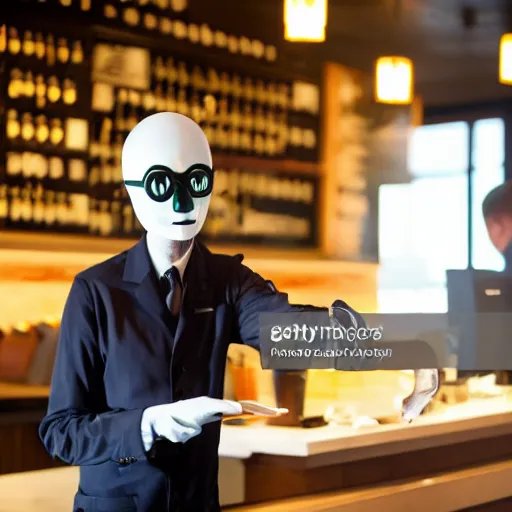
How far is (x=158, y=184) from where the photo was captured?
1791 mm

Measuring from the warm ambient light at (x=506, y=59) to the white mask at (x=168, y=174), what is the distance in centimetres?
156

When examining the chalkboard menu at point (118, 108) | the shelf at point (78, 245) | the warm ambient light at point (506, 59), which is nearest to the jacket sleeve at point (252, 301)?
the shelf at point (78, 245)

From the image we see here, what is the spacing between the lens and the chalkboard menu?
2621 mm

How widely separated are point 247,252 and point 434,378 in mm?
594

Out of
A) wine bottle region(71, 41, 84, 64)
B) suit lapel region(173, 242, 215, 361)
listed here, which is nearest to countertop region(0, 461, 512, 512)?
suit lapel region(173, 242, 215, 361)

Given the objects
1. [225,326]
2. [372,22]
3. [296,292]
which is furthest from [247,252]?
[372,22]

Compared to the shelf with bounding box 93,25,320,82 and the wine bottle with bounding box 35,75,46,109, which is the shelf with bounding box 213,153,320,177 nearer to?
the shelf with bounding box 93,25,320,82

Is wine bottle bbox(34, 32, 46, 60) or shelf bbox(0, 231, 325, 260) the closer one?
shelf bbox(0, 231, 325, 260)

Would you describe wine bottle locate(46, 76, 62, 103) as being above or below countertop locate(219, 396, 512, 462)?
above

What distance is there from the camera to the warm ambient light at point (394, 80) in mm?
2820

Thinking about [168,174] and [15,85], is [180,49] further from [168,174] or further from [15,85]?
[168,174]

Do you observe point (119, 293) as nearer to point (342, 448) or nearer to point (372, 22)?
point (342, 448)

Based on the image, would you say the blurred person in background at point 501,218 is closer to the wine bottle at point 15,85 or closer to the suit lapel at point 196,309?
the suit lapel at point 196,309

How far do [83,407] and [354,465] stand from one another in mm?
920
